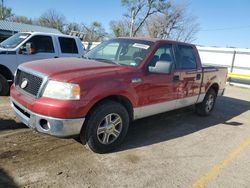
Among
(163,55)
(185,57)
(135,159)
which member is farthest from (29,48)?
(135,159)

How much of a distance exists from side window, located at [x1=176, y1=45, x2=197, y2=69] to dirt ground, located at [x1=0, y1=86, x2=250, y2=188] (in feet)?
4.64

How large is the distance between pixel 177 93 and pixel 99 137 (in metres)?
2.16

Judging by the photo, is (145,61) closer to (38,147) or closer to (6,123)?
(38,147)

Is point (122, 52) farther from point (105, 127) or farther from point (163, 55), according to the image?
point (105, 127)

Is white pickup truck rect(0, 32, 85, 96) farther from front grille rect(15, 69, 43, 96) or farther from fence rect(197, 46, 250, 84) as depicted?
fence rect(197, 46, 250, 84)

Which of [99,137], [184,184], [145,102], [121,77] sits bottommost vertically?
[184,184]

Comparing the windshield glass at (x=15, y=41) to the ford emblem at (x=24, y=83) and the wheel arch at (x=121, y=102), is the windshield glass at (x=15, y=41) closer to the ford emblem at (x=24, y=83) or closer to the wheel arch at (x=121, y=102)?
the ford emblem at (x=24, y=83)

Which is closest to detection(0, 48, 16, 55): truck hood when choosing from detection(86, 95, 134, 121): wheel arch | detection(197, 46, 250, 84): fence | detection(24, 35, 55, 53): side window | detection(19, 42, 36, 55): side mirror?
detection(19, 42, 36, 55): side mirror

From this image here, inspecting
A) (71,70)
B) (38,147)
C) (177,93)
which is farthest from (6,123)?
(177,93)

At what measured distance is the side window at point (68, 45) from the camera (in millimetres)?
8930

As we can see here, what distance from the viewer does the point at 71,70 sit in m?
4.11

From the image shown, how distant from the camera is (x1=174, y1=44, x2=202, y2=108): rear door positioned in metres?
5.74

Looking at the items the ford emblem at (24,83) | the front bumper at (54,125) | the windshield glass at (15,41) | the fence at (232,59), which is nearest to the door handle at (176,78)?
the front bumper at (54,125)

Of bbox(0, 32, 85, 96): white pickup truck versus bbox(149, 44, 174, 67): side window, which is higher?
bbox(149, 44, 174, 67): side window
